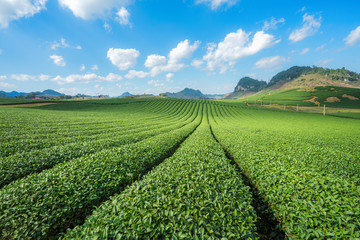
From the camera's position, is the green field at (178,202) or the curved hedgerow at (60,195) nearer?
the green field at (178,202)

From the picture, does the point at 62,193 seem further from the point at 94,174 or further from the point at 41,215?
the point at 94,174

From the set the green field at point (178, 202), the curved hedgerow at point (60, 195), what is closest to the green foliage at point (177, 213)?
the green field at point (178, 202)

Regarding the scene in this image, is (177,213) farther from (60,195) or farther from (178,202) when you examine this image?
(60,195)

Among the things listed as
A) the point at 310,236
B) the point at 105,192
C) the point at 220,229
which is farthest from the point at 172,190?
the point at 310,236

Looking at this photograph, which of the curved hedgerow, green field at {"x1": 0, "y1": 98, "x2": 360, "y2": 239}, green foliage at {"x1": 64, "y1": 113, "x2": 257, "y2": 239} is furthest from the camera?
the curved hedgerow

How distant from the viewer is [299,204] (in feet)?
18.4

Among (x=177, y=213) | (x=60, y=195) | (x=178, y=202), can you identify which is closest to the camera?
(x=177, y=213)

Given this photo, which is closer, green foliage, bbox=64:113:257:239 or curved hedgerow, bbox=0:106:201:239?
green foliage, bbox=64:113:257:239

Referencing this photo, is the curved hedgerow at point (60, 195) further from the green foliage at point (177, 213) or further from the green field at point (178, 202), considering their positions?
the green foliage at point (177, 213)

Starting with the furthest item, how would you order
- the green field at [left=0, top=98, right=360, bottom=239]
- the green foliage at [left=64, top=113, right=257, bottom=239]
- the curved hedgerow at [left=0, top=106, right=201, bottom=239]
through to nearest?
the curved hedgerow at [left=0, top=106, right=201, bottom=239] < the green field at [left=0, top=98, right=360, bottom=239] < the green foliage at [left=64, top=113, right=257, bottom=239]

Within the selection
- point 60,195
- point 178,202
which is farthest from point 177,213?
point 60,195

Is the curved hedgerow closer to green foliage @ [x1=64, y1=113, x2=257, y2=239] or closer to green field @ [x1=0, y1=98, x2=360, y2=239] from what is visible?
green field @ [x1=0, y1=98, x2=360, y2=239]

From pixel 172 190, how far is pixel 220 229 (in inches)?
86.8

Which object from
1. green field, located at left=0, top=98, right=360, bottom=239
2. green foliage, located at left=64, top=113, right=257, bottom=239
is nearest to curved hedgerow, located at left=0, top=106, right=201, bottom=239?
green field, located at left=0, top=98, right=360, bottom=239
